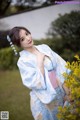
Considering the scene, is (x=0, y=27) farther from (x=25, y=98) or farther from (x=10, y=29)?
(x=25, y=98)

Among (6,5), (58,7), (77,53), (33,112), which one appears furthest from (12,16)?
(33,112)

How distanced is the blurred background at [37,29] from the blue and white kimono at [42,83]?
0.11 metres

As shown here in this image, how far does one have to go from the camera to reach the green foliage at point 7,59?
2340mm

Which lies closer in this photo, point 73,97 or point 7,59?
point 73,97

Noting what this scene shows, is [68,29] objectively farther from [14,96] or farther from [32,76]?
[14,96]

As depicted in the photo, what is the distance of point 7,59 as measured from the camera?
2.38 meters

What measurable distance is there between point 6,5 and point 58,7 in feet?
1.14

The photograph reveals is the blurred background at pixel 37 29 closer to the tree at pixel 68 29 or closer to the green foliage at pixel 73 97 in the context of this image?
the tree at pixel 68 29

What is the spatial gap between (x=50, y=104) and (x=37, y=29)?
0.50m

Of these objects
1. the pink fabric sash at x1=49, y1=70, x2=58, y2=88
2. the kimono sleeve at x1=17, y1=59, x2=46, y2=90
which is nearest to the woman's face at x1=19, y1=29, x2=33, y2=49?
the kimono sleeve at x1=17, y1=59, x2=46, y2=90

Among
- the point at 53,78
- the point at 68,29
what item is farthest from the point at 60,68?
the point at 68,29

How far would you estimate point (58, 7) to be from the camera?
243cm

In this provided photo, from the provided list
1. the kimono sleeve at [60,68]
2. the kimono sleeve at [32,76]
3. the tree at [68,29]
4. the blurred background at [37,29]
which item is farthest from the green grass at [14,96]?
the tree at [68,29]

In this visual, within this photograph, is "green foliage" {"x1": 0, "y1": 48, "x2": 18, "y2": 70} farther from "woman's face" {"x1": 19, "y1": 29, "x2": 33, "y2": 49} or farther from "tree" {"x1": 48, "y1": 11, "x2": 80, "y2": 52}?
"tree" {"x1": 48, "y1": 11, "x2": 80, "y2": 52}
